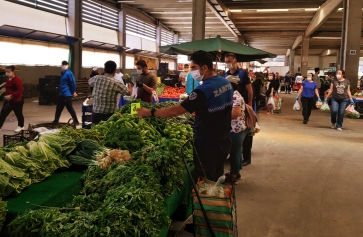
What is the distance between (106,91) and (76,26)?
17826 mm

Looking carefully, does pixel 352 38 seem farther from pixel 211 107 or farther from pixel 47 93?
pixel 211 107

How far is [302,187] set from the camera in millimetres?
6391

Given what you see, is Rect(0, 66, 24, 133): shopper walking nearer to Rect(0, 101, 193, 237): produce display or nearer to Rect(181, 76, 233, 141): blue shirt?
Rect(0, 101, 193, 237): produce display

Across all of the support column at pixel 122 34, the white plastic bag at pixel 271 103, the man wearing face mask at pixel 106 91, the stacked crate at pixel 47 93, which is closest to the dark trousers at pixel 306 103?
the white plastic bag at pixel 271 103

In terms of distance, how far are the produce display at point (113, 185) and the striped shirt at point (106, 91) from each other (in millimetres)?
1471

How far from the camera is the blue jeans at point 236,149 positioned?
595 cm

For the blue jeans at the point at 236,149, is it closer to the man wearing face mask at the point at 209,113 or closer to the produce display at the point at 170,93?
the man wearing face mask at the point at 209,113

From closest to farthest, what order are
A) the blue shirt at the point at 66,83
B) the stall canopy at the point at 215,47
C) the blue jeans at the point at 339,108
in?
the stall canopy at the point at 215,47, the blue shirt at the point at 66,83, the blue jeans at the point at 339,108

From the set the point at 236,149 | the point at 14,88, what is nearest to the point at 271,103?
→ the point at 14,88

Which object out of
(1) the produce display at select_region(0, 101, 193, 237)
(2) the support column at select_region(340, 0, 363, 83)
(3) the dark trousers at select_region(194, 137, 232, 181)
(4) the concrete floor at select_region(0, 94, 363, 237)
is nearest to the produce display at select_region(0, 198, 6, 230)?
(1) the produce display at select_region(0, 101, 193, 237)

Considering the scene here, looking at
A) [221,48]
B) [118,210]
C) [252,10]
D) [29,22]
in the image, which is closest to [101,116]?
[221,48]

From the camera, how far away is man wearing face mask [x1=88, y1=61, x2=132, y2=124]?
6582 millimetres

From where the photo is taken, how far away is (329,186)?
6.48 m

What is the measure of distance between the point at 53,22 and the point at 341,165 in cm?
1850
